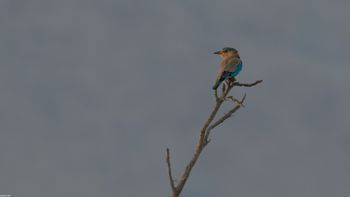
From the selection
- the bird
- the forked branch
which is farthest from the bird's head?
the forked branch

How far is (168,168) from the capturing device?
513 inches

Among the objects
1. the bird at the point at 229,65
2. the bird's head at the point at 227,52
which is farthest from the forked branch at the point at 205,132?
the bird's head at the point at 227,52

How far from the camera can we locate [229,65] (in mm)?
21156

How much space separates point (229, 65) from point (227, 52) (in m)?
2.98

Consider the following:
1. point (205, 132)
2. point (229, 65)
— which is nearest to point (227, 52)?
point (229, 65)

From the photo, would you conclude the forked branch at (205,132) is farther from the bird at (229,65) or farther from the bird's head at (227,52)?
the bird's head at (227,52)

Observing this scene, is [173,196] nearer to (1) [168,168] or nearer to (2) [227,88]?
(1) [168,168]

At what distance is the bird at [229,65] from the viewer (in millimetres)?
20141

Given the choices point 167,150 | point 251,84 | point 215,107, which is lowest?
point 167,150

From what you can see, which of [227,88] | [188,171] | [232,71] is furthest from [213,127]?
[232,71]

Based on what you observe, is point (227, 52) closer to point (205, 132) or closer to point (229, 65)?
point (229, 65)

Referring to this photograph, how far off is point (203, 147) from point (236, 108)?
1719 millimetres

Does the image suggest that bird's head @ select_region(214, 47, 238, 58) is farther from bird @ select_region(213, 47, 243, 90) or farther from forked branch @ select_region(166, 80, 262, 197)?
forked branch @ select_region(166, 80, 262, 197)

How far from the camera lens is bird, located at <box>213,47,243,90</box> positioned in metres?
20.1
